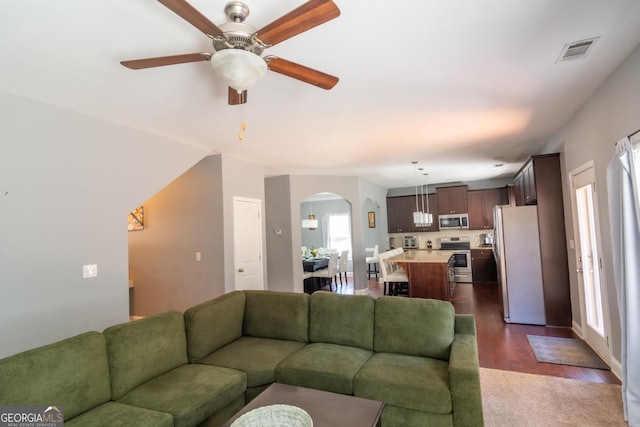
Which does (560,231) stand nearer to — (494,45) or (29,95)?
(494,45)

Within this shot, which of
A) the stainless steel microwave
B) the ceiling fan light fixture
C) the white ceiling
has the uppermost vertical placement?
the white ceiling

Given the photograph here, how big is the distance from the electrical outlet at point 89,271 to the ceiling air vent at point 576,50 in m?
4.39

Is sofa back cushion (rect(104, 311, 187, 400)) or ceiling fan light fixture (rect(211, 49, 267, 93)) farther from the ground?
ceiling fan light fixture (rect(211, 49, 267, 93))

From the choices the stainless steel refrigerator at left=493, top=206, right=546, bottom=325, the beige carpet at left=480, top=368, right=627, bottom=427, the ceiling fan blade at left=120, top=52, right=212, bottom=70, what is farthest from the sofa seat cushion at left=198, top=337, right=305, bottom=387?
the stainless steel refrigerator at left=493, top=206, right=546, bottom=325

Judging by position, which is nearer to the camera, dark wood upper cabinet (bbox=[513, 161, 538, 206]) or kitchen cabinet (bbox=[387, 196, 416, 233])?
dark wood upper cabinet (bbox=[513, 161, 538, 206])

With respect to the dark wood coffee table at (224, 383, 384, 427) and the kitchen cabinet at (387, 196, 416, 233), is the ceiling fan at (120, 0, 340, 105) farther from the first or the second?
the kitchen cabinet at (387, 196, 416, 233)

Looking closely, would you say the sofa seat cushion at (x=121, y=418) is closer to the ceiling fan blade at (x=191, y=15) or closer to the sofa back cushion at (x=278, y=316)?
the sofa back cushion at (x=278, y=316)

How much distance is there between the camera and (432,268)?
17.5 ft

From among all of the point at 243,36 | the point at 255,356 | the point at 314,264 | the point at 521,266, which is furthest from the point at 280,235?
the point at 243,36

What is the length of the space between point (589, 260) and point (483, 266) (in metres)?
4.38

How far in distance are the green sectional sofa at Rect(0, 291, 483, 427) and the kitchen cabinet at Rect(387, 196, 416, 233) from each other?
6.51m

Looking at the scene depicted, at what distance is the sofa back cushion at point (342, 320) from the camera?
8.99ft

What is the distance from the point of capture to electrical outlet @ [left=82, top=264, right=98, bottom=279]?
297cm

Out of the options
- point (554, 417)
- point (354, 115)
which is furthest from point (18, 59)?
point (554, 417)
